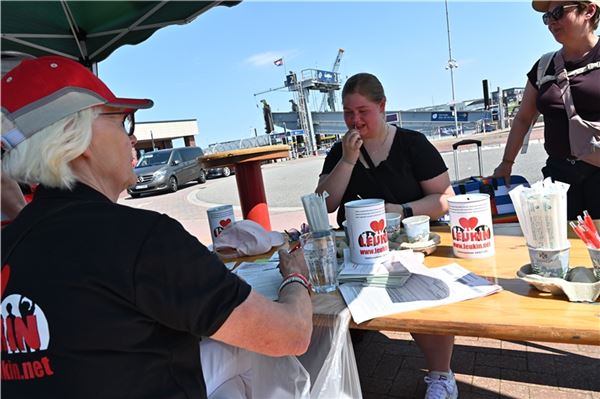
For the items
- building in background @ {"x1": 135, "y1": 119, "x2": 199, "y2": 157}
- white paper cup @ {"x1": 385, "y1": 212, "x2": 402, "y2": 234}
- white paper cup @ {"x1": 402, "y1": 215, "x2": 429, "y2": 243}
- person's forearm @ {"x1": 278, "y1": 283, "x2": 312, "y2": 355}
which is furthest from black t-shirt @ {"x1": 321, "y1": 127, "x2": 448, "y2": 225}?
building in background @ {"x1": 135, "y1": 119, "x2": 199, "y2": 157}

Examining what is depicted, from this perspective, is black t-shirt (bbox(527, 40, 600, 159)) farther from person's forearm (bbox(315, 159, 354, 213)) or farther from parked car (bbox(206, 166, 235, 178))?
parked car (bbox(206, 166, 235, 178))

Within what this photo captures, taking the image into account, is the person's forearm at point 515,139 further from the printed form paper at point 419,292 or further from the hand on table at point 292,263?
the hand on table at point 292,263

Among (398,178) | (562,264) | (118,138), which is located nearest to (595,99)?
(398,178)

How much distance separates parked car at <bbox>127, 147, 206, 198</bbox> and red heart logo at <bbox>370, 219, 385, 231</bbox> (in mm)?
12796

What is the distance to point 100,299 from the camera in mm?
870

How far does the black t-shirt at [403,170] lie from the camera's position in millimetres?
2104

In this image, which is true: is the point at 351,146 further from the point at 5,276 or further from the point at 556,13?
the point at 5,276

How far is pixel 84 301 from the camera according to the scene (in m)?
0.86

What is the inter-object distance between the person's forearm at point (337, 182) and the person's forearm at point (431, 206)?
0.32m

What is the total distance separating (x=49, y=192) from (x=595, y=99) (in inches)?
91.5

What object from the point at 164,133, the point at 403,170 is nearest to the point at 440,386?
the point at 403,170

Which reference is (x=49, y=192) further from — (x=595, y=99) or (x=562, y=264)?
(x=595, y=99)

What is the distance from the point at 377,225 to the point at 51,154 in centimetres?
99

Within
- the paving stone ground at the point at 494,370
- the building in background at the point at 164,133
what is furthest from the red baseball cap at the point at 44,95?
the building in background at the point at 164,133
